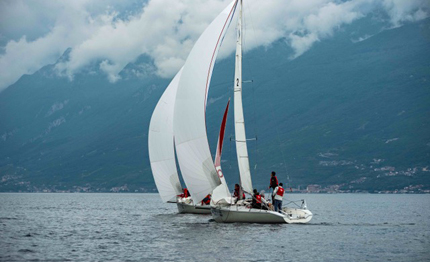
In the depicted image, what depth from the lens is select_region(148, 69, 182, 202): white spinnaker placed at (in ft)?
211

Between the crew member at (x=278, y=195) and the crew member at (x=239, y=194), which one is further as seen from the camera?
the crew member at (x=239, y=194)

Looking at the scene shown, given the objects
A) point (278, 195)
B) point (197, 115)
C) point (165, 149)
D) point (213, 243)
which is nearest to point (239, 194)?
point (278, 195)

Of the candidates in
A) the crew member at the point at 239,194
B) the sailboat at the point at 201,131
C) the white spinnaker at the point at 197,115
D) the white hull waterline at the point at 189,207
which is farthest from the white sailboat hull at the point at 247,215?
the white hull waterline at the point at 189,207

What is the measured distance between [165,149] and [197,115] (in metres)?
21.7

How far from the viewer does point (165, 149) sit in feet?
212

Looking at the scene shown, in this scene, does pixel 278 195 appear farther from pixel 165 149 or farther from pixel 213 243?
pixel 165 149

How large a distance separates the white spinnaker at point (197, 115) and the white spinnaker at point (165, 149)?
2000cm

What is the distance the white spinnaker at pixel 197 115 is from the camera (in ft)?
142

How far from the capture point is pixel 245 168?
150ft

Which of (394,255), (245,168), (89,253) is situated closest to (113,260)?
(89,253)

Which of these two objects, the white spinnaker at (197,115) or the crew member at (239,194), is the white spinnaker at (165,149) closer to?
the crew member at (239,194)

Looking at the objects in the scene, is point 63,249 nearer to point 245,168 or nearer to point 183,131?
point 183,131

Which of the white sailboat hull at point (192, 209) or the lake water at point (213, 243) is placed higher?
the white sailboat hull at point (192, 209)

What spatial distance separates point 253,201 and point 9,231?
1759cm
